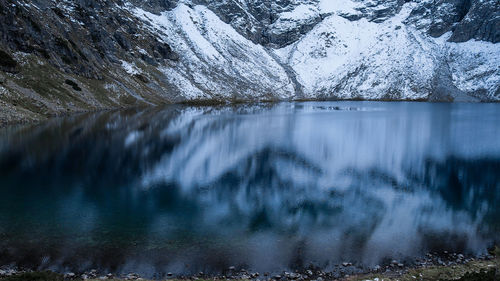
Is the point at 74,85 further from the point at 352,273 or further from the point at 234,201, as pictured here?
the point at 352,273

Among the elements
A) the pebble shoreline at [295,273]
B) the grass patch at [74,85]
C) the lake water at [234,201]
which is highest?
the grass patch at [74,85]

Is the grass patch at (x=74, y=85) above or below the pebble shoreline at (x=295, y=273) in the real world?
above

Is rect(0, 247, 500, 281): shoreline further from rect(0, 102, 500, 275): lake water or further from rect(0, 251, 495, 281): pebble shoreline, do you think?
rect(0, 102, 500, 275): lake water

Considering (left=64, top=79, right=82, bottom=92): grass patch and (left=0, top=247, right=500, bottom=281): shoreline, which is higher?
(left=64, top=79, right=82, bottom=92): grass patch

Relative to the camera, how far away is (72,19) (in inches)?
6545

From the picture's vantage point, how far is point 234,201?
35.7 meters

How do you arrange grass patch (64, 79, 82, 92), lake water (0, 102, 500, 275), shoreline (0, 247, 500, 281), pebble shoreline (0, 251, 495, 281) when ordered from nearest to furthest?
shoreline (0, 247, 500, 281)
pebble shoreline (0, 251, 495, 281)
lake water (0, 102, 500, 275)
grass patch (64, 79, 82, 92)

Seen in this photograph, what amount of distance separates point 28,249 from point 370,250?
23.0 meters

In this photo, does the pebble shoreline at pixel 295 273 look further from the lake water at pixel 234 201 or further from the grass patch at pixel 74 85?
the grass patch at pixel 74 85

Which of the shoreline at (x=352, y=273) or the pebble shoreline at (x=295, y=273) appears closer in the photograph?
the shoreline at (x=352, y=273)

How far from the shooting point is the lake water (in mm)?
24062

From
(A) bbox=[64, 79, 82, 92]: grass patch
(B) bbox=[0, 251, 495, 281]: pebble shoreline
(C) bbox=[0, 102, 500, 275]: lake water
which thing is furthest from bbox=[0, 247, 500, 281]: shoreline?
(A) bbox=[64, 79, 82, 92]: grass patch

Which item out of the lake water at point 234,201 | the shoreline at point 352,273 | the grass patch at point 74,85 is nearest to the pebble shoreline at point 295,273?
the shoreline at point 352,273

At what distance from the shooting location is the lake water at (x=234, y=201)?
24.1 meters
